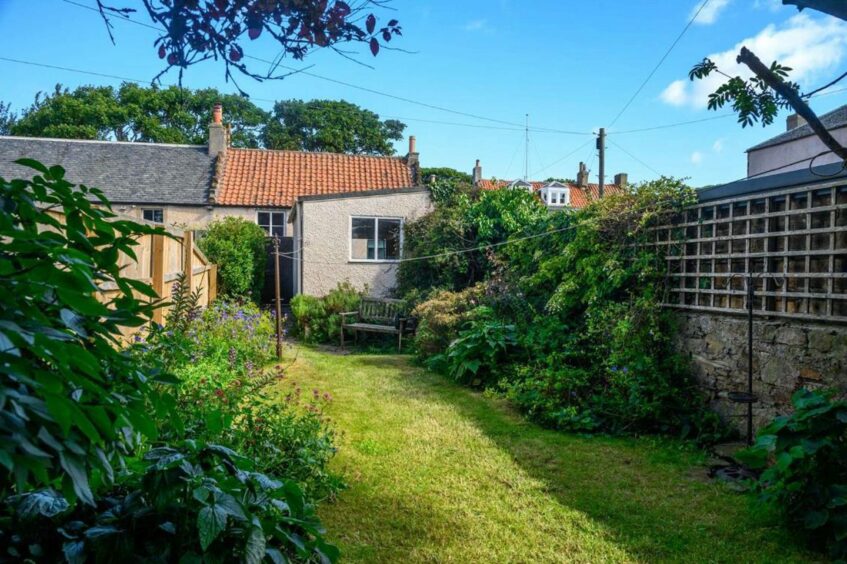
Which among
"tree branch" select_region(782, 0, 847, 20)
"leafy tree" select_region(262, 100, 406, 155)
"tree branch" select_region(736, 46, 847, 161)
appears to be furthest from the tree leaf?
"leafy tree" select_region(262, 100, 406, 155)

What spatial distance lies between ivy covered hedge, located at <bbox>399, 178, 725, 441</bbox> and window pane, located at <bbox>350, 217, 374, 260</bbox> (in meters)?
3.28

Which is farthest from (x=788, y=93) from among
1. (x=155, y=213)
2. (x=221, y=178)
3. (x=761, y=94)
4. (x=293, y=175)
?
(x=155, y=213)

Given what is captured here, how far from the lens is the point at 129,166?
19797 millimetres

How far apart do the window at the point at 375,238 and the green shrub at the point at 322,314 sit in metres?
1.49

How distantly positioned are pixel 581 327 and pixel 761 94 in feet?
14.5

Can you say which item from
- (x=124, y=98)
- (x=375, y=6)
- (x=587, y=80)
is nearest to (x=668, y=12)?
(x=587, y=80)

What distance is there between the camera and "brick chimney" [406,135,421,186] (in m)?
20.1

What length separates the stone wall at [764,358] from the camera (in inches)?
184

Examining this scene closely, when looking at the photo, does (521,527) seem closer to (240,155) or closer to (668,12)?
(668,12)

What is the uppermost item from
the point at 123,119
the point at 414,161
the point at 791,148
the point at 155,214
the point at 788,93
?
the point at 123,119

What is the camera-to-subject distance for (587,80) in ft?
13.4

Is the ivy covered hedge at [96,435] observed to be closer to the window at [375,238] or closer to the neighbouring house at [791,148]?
the window at [375,238]

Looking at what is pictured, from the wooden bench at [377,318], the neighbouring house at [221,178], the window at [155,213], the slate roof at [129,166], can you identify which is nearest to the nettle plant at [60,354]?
the wooden bench at [377,318]

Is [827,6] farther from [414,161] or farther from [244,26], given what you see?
[414,161]
